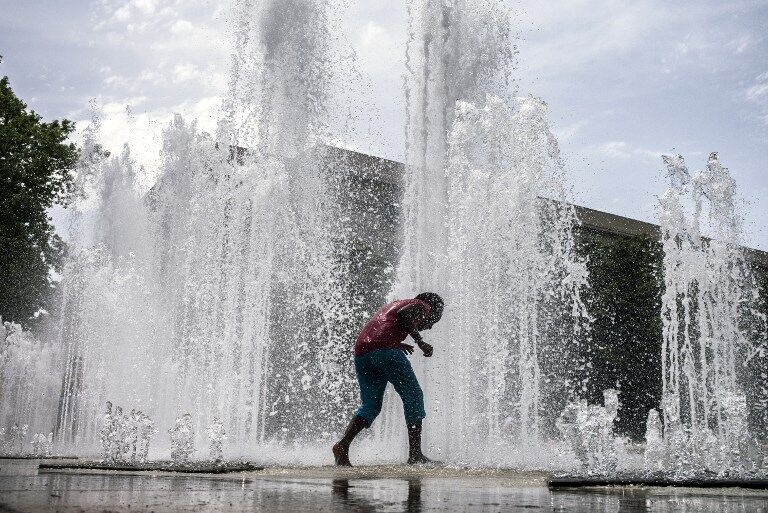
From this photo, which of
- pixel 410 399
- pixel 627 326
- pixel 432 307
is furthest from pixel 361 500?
pixel 627 326

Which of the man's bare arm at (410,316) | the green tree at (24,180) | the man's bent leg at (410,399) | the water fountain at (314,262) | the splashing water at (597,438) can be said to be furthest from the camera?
the green tree at (24,180)

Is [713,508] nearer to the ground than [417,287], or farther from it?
nearer to the ground

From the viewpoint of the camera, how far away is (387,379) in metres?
6.45

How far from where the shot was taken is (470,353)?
9.98m

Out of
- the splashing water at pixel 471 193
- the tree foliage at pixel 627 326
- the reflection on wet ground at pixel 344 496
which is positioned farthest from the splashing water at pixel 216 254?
the tree foliage at pixel 627 326

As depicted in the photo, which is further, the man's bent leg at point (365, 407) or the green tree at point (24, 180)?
the green tree at point (24, 180)

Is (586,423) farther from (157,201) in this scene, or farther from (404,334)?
(157,201)

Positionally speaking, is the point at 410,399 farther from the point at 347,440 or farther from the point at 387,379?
the point at 347,440

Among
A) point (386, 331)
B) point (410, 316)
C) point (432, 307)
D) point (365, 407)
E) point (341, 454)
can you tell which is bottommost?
point (341, 454)

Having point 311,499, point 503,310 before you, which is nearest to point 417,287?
point 503,310

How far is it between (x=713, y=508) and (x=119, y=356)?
1547cm

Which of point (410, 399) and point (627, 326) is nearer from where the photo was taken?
point (410, 399)

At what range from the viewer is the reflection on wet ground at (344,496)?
2.82m

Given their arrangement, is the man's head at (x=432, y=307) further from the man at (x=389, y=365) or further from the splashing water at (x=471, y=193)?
the splashing water at (x=471, y=193)
